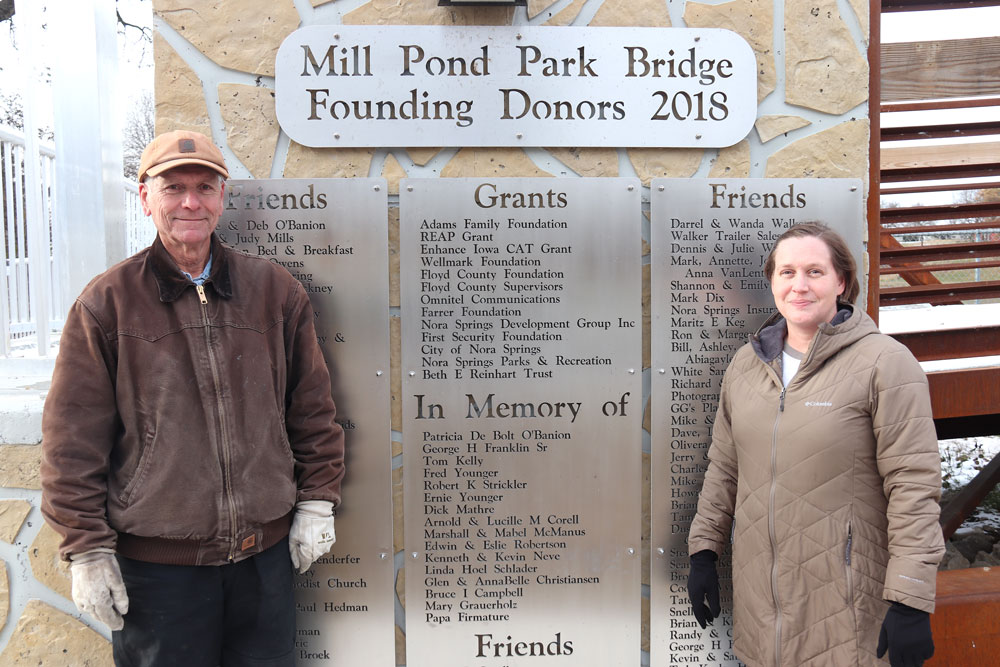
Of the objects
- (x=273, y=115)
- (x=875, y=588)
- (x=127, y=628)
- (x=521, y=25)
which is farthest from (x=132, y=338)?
(x=875, y=588)

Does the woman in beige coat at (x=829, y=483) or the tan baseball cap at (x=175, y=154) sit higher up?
the tan baseball cap at (x=175, y=154)

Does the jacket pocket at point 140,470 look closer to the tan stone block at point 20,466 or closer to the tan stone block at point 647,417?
the tan stone block at point 20,466

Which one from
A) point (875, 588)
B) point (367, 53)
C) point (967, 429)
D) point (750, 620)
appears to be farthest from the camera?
point (967, 429)

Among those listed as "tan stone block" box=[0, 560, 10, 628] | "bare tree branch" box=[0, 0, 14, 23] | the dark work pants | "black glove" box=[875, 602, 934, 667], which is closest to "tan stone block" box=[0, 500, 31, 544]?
"tan stone block" box=[0, 560, 10, 628]

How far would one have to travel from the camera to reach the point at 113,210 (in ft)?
9.84

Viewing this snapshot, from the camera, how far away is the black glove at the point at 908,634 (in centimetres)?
181

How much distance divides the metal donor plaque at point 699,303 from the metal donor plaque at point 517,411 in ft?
0.31

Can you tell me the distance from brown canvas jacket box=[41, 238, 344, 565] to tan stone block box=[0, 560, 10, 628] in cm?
101

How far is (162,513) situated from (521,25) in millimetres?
2045

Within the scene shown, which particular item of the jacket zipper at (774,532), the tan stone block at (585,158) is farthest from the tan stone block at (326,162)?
the jacket zipper at (774,532)

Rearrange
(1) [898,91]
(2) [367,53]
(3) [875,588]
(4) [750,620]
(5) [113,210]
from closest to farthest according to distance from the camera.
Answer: (3) [875,588] → (4) [750,620] → (2) [367,53] → (5) [113,210] → (1) [898,91]

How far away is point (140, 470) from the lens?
1.97 metres

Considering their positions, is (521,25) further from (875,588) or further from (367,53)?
(875,588)

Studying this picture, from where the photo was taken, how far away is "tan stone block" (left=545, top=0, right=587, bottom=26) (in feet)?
8.47
